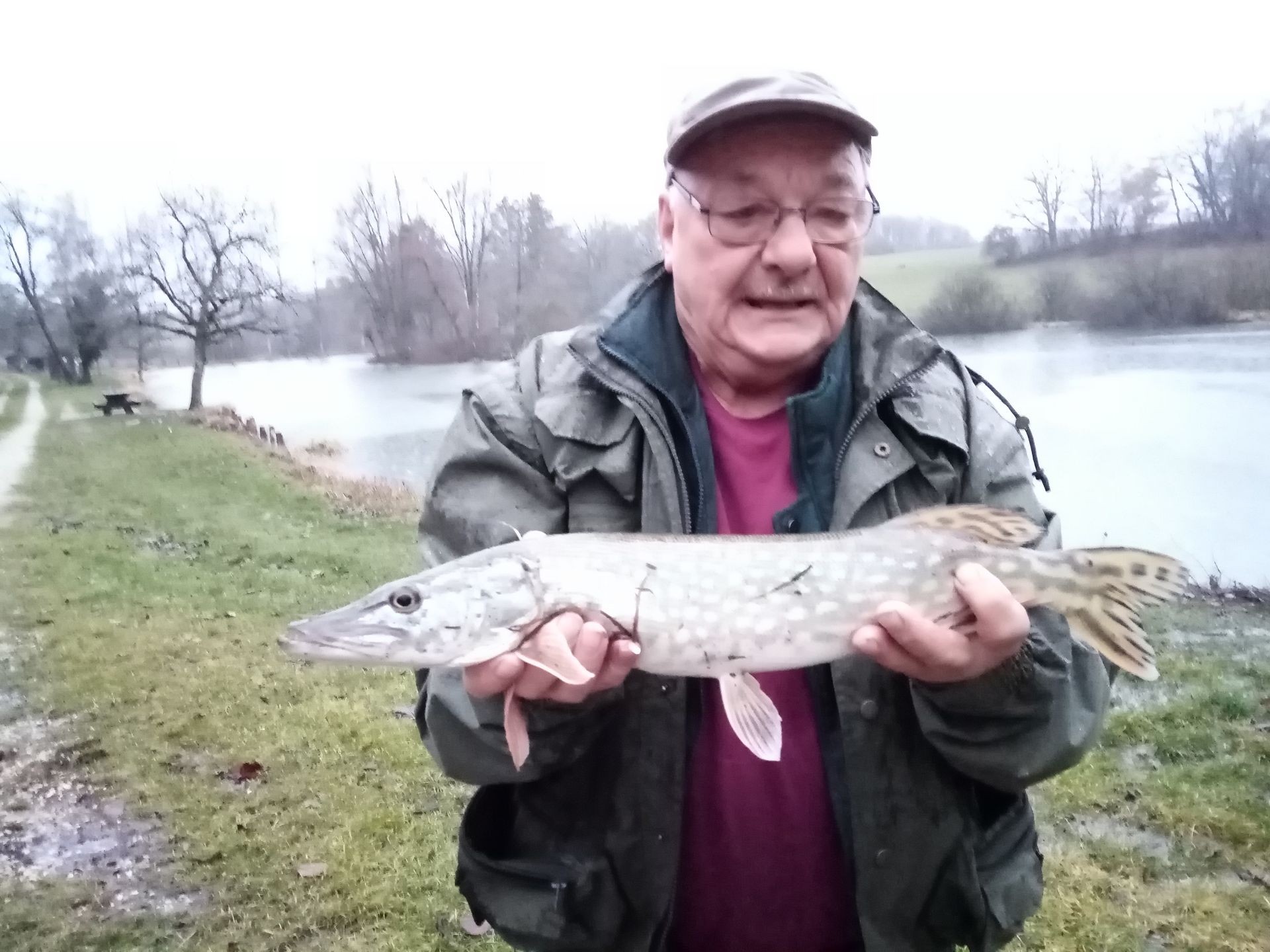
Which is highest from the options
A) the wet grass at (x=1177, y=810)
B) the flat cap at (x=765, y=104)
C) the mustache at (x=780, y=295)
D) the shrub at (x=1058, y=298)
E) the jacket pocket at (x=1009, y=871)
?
the flat cap at (x=765, y=104)

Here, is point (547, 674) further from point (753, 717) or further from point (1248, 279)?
point (1248, 279)

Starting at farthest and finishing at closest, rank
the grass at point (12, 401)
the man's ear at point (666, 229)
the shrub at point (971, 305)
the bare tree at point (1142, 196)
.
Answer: the shrub at point (971, 305) → the grass at point (12, 401) → the bare tree at point (1142, 196) → the man's ear at point (666, 229)

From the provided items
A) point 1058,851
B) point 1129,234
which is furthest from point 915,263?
point 1058,851

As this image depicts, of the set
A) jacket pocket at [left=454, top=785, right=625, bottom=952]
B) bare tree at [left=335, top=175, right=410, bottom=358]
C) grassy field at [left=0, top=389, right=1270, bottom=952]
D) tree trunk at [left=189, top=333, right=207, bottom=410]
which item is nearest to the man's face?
jacket pocket at [left=454, top=785, right=625, bottom=952]

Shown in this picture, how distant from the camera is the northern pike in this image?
1.19m

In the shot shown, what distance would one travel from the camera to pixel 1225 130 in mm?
2877

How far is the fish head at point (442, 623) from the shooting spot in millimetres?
1181

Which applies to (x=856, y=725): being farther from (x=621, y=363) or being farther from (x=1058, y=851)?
(x=1058, y=851)

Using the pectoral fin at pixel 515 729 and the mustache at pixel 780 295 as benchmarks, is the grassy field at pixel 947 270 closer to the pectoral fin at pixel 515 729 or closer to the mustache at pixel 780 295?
the mustache at pixel 780 295

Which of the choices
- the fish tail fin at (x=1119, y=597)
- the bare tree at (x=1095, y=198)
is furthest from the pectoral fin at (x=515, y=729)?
the bare tree at (x=1095, y=198)

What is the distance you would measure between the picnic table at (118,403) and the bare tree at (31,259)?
143 mm

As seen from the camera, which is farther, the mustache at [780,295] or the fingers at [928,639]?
the mustache at [780,295]

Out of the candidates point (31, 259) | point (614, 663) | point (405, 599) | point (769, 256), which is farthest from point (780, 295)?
point (31, 259)

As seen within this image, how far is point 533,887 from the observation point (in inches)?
47.9
